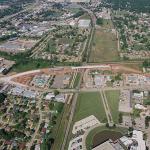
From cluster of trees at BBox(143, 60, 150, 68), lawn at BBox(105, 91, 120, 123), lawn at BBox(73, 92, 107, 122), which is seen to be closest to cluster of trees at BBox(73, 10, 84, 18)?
cluster of trees at BBox(143, 60, 150, 68)

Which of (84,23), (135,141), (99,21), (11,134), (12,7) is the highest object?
(12,7)

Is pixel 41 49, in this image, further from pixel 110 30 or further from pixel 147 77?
pixel 147 77

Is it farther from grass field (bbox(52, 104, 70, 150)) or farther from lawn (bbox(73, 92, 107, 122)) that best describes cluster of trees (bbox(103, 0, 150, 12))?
grass field (bbox(52, 104, 70, 150))

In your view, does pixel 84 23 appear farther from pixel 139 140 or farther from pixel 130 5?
pixel 139 140

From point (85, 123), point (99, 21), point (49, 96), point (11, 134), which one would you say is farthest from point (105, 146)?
point (99, 21)

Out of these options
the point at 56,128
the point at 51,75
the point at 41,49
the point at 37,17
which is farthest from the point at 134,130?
the point at 37,17

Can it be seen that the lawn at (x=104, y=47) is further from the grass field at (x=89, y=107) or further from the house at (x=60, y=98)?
the house at (x=60, y=98)

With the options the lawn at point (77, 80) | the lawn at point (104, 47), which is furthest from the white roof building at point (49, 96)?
the lawn at point (104, 47)

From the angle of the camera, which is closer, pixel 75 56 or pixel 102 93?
pixel 102 93
